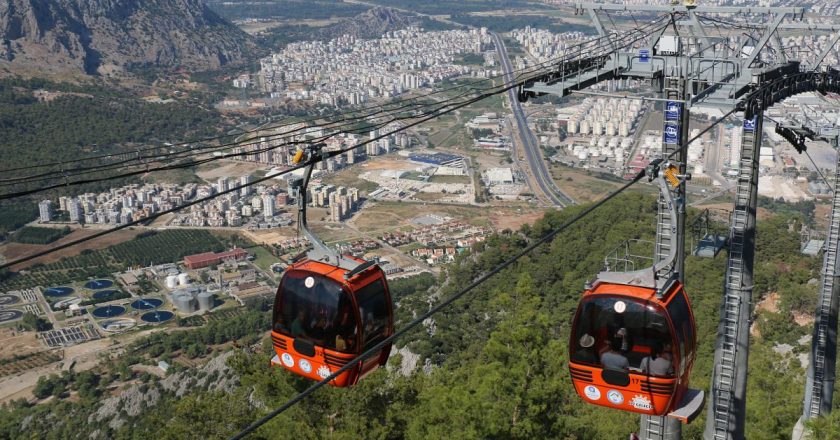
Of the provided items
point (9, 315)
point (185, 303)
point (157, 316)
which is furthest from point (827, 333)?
point (9, 315)

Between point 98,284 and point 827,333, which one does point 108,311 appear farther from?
point 827,333

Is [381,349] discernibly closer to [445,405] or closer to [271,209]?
[445,405]

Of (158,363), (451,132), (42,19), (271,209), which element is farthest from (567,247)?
(42,19)

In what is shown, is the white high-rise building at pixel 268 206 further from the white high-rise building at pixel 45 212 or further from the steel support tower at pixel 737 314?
the steel support tower at pixel 737 314

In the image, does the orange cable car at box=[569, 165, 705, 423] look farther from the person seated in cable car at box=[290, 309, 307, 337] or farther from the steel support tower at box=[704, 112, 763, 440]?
the person seated in cable car at box=[290, 309, 307, 337]

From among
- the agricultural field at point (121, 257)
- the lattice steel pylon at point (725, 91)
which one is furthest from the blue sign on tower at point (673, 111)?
the agricultural field at point (121, 257)

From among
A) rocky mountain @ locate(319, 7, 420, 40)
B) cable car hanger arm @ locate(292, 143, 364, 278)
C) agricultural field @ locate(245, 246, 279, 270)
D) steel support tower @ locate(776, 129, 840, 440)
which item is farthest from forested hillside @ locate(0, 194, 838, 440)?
rocky mountain @ locate(319, 7, 420, 40)
